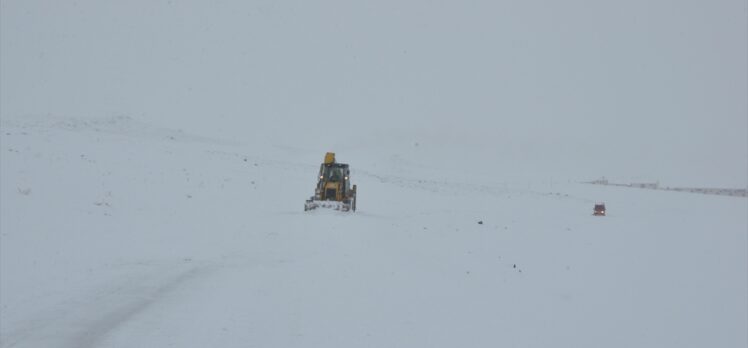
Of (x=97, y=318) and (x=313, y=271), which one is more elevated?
(x=313, y=271)

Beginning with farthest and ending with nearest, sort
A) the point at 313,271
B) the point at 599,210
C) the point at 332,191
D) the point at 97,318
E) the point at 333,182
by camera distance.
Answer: the point at 599,210
the point at 333,182
the point at 332,191
the point at 313,271
the point at 97,318

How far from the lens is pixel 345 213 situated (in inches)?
822

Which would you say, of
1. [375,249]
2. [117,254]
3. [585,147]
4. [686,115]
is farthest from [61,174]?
[686,115]

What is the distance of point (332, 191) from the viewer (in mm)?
22578

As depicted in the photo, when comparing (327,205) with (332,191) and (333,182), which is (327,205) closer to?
(332,191)

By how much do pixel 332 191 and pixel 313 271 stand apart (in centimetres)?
1218

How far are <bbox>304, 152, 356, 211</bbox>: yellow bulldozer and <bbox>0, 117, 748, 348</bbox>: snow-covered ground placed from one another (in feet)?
3.46

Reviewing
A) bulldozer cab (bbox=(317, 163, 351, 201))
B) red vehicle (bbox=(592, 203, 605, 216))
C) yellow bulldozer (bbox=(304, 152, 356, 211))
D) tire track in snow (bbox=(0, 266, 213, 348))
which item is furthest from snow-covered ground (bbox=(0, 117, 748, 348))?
red vehicle (bbox=(592, 203, 605, 216))

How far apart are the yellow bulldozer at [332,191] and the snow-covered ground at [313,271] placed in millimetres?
1056

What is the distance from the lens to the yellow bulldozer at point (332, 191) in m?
21.3

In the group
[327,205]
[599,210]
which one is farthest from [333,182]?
[599,210]

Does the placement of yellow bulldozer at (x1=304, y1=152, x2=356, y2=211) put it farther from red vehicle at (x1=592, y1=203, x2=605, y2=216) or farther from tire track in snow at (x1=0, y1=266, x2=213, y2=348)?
red vehicle at (x1=592, y1=203, x2=605, y2=216)

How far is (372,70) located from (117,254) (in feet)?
259

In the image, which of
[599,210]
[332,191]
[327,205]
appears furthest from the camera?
[599,210]
